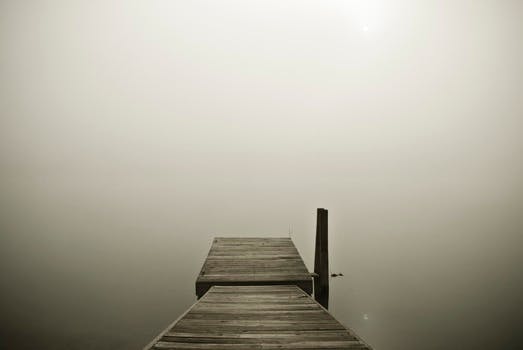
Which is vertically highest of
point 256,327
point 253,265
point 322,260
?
point 322,260

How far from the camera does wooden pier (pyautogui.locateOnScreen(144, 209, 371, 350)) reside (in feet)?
9.48

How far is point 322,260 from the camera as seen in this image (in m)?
7.11

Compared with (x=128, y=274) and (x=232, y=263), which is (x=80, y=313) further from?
(x=232, y=263)

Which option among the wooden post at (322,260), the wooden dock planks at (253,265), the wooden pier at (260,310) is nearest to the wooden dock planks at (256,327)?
the wooden pier at (260,310)

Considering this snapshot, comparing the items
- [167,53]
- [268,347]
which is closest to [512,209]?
[268,347]

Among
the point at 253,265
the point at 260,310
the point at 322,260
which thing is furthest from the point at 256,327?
the point at 322,260

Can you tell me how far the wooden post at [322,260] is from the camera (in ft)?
23.1

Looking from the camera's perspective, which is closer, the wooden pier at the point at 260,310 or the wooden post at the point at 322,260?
the wooden pier at the point at 260,310

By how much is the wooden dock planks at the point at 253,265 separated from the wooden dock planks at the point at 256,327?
1.01 metres

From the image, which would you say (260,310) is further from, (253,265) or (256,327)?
(253,265)

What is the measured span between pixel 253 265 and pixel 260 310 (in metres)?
2.78

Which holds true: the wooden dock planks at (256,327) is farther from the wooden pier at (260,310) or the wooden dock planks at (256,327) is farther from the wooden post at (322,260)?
the wooden post at (322,260)

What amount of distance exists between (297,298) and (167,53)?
12991 centimetres

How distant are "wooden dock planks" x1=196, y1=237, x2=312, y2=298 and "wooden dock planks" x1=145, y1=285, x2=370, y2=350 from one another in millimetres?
1009
